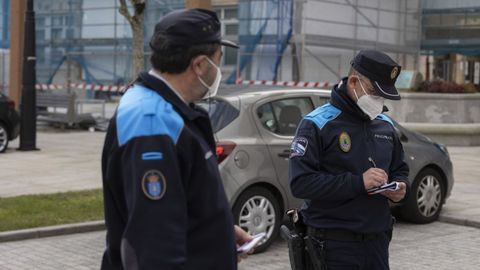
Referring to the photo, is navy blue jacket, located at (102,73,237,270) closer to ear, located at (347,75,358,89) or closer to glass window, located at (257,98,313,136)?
ear, located at (347,75,358,89)

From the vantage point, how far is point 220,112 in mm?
7805

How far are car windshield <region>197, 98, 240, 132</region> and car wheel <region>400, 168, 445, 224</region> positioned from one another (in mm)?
2580

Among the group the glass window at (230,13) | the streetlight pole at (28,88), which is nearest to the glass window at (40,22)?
the glass window at (230,13)

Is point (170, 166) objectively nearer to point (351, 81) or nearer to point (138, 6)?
point (351, 81)

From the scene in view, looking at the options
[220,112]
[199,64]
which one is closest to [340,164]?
[199,64]

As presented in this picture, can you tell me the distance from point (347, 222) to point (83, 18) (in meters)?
27.1

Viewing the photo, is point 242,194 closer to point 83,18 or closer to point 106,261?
point 106,261

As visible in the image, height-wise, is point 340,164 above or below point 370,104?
below

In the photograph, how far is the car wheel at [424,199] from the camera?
9172 mm

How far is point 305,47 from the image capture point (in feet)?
78.2

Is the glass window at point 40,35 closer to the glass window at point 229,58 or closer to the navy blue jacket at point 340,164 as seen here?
the glass window at point 229,58

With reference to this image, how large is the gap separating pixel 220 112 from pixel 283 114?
0.67 meters

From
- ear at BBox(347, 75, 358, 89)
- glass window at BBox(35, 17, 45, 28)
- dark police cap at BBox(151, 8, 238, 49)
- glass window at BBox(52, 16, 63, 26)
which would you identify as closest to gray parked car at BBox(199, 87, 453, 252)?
ear at BBox(347, 75, 358, 89)

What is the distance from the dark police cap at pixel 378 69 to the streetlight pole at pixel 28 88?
13.3 m
